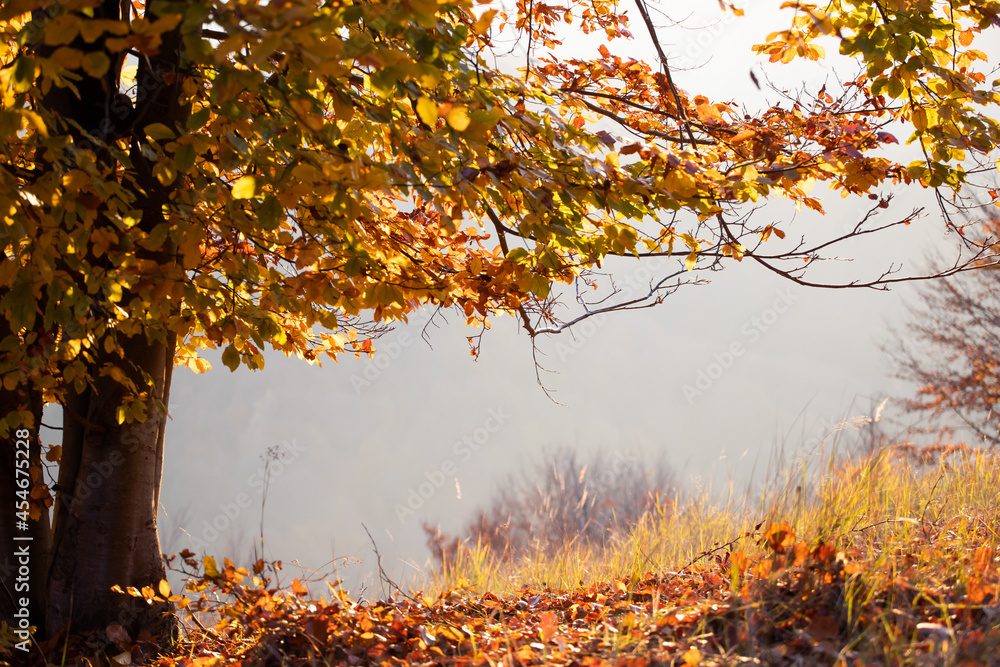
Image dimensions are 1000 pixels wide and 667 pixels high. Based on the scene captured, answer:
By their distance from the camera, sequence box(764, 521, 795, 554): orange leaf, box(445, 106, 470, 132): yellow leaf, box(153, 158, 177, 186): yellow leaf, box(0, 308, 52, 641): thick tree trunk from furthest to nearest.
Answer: box(0, 308, 52, 641): thick tree trunk
box(153, 158, 177, 186): yellow leaf
box(764, 521, 795, 554): orange leaf
box(445, 106, 470, 132): yellow leaf

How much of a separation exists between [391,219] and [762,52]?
89.2 inches

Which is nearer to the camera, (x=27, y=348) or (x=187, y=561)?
(x=187, y=561)

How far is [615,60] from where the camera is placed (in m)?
4.18

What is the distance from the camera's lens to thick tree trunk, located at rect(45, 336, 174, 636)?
368 centimetres

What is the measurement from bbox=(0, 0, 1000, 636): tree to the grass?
4.11 ft

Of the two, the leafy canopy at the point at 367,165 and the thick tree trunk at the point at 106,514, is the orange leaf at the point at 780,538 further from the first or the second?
the thick tree trunk at the point at 106,514

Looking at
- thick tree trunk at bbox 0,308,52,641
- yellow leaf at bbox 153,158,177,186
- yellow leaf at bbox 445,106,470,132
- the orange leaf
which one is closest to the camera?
yellow leaf at bbox 445,106,470,132

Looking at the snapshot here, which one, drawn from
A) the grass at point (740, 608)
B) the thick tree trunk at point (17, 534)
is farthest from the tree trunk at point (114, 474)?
the grass at point (740, 608)

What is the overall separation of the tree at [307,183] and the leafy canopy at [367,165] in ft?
0.06

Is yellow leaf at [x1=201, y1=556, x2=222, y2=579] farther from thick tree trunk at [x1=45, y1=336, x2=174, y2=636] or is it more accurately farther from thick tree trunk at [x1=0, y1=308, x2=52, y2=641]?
thick tree trunk at [x1=0, y1=308, x2=52, y2=641]

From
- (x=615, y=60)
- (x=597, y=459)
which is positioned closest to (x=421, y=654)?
(x=615, y=60)

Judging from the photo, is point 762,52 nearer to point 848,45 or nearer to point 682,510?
point 848,45

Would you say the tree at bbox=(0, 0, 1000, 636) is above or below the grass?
above

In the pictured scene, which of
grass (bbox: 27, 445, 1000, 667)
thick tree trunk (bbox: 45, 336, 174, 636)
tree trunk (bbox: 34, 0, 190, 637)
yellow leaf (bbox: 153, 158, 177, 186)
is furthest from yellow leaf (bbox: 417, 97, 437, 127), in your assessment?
thick tree trunk (bbox: 45, 336, 174, 636)
